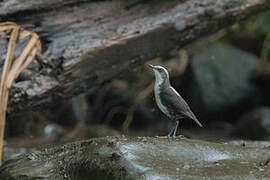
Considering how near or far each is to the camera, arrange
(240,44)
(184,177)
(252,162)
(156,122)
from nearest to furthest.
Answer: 1. (184,177)
2. (252,162)
3. (156,122)
4. (240,44)

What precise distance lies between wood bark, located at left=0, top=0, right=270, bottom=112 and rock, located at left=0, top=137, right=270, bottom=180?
1.09 m

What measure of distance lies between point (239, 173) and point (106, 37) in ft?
8.11

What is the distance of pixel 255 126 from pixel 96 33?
15.9ft

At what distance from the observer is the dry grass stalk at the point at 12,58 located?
4.60 m

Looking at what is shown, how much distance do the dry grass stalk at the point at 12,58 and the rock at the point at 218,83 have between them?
18.2 feet

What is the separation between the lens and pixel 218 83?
33.9ft

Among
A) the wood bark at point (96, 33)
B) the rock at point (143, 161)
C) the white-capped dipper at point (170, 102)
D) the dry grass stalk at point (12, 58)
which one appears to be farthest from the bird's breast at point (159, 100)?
the dry grass stalk at point (12, 58)

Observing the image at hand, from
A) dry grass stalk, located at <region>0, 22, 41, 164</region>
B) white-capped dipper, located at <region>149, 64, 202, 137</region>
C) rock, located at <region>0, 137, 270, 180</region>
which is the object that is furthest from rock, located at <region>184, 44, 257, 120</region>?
rock, located at <region>0, 137, 270, 180</region>

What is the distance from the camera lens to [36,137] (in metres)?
8.73

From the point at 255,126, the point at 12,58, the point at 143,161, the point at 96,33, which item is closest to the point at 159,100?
the point at 143,161

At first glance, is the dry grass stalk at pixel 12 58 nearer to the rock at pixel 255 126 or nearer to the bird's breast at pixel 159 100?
the bird's breast at pixel 159 100

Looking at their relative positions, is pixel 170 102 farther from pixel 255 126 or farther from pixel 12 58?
pixel 255 126

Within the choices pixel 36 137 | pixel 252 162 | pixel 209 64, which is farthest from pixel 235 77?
pixel 252 162

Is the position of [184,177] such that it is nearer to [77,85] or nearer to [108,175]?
[108,175]
